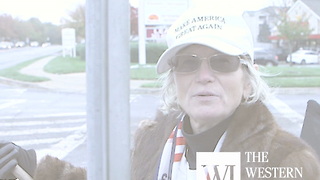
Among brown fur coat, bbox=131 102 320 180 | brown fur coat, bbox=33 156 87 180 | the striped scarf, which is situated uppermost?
brown fur coat, bbox=131 102 320 180

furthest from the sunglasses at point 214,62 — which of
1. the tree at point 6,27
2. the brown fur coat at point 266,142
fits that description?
the tree at point 6,27

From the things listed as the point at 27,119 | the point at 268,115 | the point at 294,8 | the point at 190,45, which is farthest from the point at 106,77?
the point at 27,119

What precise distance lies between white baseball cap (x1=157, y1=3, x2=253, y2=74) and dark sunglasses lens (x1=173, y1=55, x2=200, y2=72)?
0.03m

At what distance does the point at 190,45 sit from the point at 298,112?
5031mm

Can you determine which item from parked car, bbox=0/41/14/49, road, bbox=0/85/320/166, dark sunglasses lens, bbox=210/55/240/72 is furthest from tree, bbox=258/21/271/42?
road, bbox=0/85/320/166

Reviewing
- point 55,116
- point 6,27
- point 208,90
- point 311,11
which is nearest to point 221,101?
point 208,90

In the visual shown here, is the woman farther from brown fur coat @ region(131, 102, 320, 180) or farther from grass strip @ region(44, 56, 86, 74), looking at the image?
grass strip @ region(44, 56, 86, 74)

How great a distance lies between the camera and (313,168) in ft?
3.77

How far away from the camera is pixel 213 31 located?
1.19m

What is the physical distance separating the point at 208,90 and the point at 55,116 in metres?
6.62

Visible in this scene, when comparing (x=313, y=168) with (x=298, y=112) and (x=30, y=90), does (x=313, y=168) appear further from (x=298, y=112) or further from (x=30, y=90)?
(x=30, y=90)

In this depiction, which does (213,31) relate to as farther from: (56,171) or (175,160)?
(56,171)

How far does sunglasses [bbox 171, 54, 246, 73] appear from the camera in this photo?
1207 mm

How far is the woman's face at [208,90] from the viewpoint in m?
1.22
